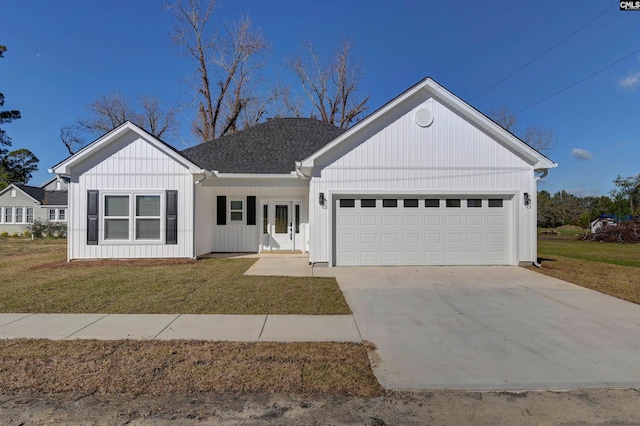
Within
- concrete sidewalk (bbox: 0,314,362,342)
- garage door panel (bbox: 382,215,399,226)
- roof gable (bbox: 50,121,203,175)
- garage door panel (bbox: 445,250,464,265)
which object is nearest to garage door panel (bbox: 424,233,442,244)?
garage door panel (bbox: 445,250,464,265)

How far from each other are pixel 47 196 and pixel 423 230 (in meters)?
33.9

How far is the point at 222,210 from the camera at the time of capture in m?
13.4

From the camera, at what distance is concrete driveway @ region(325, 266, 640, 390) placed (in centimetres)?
358

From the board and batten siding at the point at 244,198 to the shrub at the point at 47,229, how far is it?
20.6m

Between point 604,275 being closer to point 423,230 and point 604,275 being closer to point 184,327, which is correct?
point 423,230

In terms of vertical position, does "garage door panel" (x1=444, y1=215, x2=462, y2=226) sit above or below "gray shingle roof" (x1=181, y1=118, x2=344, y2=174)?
below

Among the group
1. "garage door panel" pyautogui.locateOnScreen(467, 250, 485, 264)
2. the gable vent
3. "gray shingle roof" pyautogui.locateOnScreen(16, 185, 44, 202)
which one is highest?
the gable vent

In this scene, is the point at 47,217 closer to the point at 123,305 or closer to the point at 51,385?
the point at 123,305

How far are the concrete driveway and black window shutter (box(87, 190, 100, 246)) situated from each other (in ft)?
27.6

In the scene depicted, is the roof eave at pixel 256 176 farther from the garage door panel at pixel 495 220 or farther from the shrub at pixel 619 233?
the shrub at pixel 619 233

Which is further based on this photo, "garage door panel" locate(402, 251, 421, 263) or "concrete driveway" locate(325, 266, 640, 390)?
"garage door panel" locate(402, 251, 421, 263)

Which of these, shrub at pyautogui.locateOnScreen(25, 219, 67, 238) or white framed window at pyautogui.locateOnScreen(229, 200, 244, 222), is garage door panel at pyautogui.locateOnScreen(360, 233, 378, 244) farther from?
shrub at pyautogui.locateOnScreen(25, 219, 67, 238)

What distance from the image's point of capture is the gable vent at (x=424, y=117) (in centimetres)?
1048

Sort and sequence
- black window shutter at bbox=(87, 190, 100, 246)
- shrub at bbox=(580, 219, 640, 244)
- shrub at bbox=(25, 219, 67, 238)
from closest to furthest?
1. black window shutter at bbox=(87, 190, 100, 246)
2. shrub at bbox=(580, 219, 640, 244)
3. shrub at bbox=(25, 219, 67, 238)
